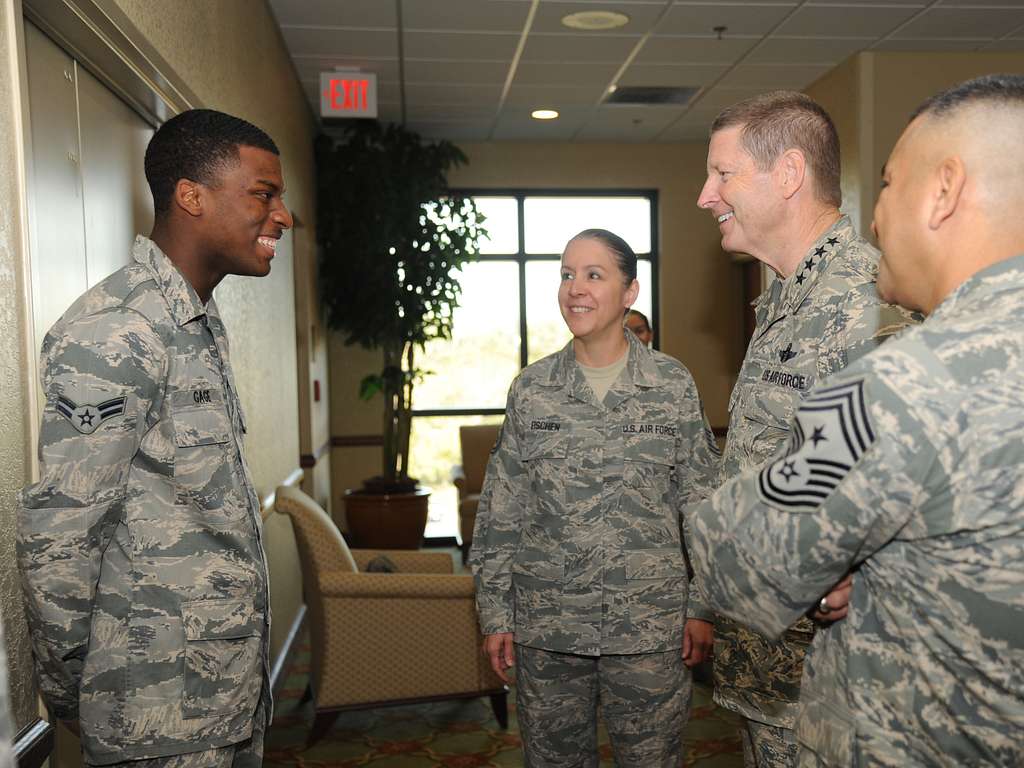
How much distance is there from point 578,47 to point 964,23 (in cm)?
221

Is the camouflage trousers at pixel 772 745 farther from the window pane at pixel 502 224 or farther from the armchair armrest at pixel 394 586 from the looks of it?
the window pane at pixel 502 224

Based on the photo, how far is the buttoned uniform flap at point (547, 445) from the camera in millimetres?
2391

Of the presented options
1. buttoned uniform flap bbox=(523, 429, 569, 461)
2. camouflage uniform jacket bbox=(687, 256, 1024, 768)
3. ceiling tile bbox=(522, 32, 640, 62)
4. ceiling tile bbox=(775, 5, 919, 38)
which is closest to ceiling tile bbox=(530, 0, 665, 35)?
ceiling tile bbox=(522, 32, 640, 62)

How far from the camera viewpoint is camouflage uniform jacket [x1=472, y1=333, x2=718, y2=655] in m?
2.31

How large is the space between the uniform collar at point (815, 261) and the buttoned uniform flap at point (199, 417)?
3.49 ft

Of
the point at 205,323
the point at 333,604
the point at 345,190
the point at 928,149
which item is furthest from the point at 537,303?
the point at 928,149

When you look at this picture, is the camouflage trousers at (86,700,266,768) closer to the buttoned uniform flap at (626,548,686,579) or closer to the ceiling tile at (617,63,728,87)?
the buttoned uniform flap at (626,548,686,579)

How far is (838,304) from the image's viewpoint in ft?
5.15

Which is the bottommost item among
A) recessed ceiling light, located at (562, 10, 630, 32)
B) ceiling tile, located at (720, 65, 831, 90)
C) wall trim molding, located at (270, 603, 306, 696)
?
wall trim molding, located at (270, 603, 306, 696)

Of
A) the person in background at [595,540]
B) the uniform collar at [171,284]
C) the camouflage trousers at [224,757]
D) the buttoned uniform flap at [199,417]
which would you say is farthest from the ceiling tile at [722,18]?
the camouflage trousers at [224,757]

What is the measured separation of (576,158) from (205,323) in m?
7.13

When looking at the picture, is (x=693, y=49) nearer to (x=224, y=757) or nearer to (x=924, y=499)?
(x=224, y=757)

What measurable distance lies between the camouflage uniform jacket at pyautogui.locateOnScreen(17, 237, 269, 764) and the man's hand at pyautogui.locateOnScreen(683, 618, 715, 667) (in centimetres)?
110

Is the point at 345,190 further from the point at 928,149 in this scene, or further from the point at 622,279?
the point at 928,149
